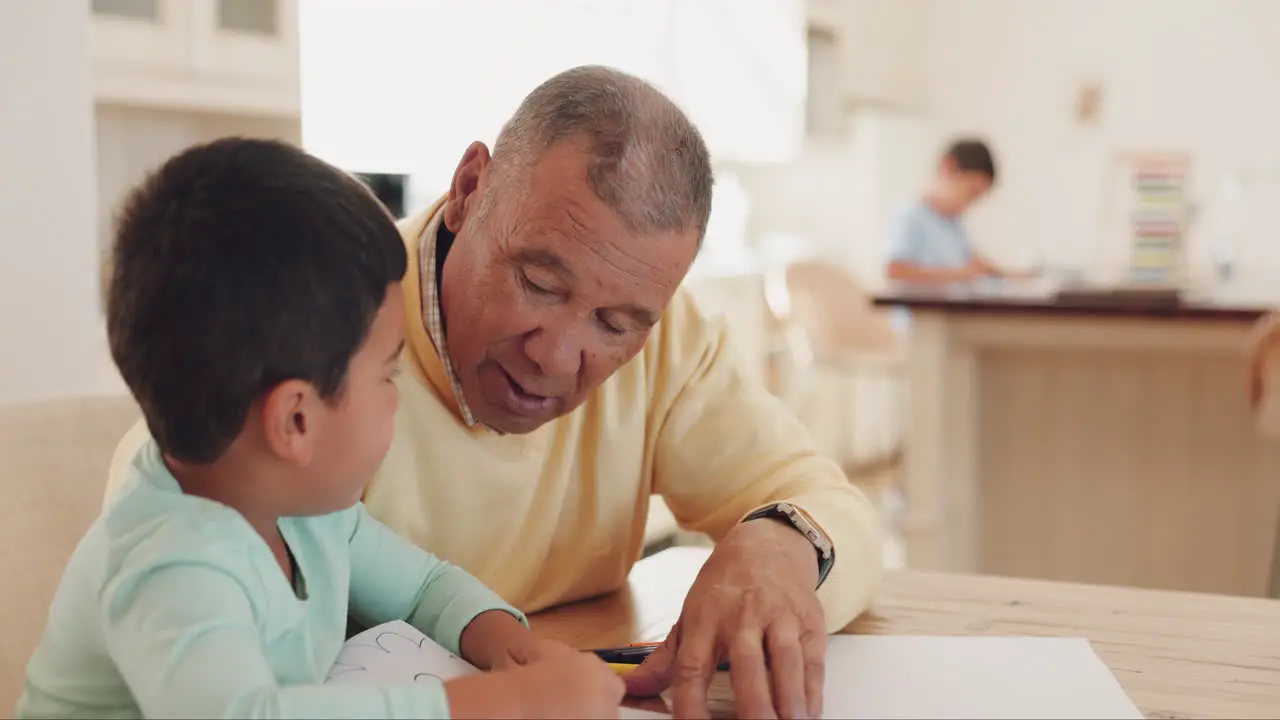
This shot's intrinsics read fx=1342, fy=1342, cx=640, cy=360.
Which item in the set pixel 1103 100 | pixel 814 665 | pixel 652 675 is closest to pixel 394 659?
pixel 652 675

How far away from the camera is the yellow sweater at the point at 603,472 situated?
3.87ft

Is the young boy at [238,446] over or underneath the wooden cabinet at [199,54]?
underneath

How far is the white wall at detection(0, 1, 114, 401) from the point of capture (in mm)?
1717

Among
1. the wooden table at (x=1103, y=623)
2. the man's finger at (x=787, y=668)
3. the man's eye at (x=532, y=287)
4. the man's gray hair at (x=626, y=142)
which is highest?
the man's gray hair at (x=626, y=142)

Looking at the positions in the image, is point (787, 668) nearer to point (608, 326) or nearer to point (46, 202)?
point (608, 326)

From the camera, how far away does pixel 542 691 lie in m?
0.71

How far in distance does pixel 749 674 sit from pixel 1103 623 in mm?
389

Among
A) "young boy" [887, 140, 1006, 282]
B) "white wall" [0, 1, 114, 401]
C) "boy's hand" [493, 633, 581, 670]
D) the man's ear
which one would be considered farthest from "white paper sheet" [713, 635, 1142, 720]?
"young boy" [887, 140, 1006, 282]

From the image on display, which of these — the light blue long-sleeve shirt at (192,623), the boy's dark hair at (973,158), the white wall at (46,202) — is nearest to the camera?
the light blue long-sleeve shirt at (192,623)

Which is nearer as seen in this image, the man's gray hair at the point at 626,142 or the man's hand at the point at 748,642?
the man's hand at the point at 748,642

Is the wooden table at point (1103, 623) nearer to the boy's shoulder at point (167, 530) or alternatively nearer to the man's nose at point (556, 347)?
the man's nose at point (556, 347)

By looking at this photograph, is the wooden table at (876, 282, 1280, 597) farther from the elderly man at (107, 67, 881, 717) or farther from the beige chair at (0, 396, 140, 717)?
the beige chair at (0, 396, 140, 717)

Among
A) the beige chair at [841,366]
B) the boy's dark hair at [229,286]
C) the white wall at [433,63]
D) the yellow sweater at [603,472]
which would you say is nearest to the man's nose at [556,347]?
the yellow sweater at [603,472]

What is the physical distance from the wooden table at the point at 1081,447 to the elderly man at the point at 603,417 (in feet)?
6.45
